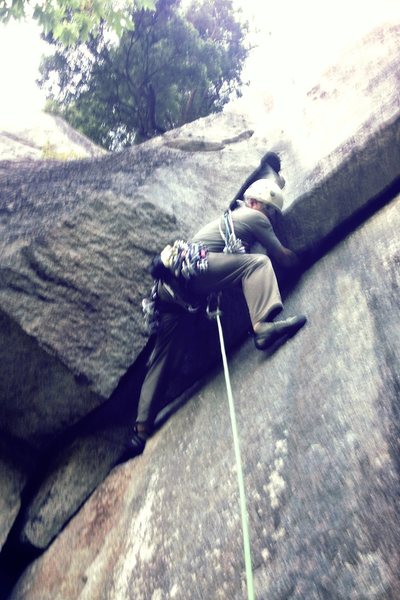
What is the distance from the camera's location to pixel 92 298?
550 cm

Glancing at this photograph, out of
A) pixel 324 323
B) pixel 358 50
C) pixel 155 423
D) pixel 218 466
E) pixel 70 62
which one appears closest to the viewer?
pixel 218 466

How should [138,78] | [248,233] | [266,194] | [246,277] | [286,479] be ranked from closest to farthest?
[286,479]
[246,277]
[248,233]
[266,194]
[138,78]

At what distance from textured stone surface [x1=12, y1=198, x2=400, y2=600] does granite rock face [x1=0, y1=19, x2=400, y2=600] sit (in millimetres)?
16

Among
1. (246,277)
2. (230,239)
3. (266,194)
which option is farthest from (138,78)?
(246,277)

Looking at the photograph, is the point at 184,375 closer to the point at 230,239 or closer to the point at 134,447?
the point at 134,447

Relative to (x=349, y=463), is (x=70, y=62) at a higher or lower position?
higher

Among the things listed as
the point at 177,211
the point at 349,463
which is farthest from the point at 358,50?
the point at 349,463

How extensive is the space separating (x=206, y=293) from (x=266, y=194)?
4.27 ft

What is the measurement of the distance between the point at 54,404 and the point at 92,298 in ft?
3.77

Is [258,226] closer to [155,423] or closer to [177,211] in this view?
[177,211]

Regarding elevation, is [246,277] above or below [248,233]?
below

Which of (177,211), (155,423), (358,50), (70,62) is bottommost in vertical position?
(155,423)

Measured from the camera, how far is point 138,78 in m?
12.0

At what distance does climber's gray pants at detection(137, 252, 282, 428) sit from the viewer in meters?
5.00
